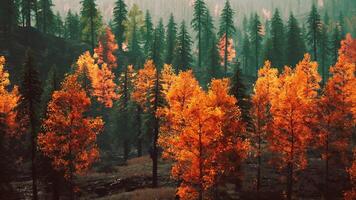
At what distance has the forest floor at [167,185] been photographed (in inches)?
1423

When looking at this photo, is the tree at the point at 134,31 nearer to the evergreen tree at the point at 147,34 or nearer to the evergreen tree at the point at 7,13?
the evergreen tree at the point at 147,34

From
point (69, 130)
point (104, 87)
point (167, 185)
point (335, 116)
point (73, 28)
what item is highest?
point (73, 28)

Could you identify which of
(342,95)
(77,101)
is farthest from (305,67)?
(77,101)

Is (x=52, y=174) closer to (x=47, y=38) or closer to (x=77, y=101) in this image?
(x=77, y=101)

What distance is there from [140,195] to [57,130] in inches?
409

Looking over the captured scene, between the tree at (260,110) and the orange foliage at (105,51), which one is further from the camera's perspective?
the orange foliage at (105,51)

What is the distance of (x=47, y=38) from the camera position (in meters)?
82.2

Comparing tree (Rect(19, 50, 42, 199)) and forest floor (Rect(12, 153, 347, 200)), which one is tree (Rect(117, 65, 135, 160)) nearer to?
forest floor (Rect(12, 153, 347, 200))

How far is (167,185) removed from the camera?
138 feet

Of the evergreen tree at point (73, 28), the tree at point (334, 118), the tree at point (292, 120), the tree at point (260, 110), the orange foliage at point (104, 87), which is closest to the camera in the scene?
the tree at point (292, 120)

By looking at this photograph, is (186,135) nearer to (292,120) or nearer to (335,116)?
(292,120)

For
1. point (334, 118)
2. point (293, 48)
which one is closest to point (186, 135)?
point (334, 118)

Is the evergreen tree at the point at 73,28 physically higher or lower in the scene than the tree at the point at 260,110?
higher

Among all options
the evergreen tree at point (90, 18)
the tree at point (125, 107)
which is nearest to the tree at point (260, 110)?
the tree at point (125, 107)
